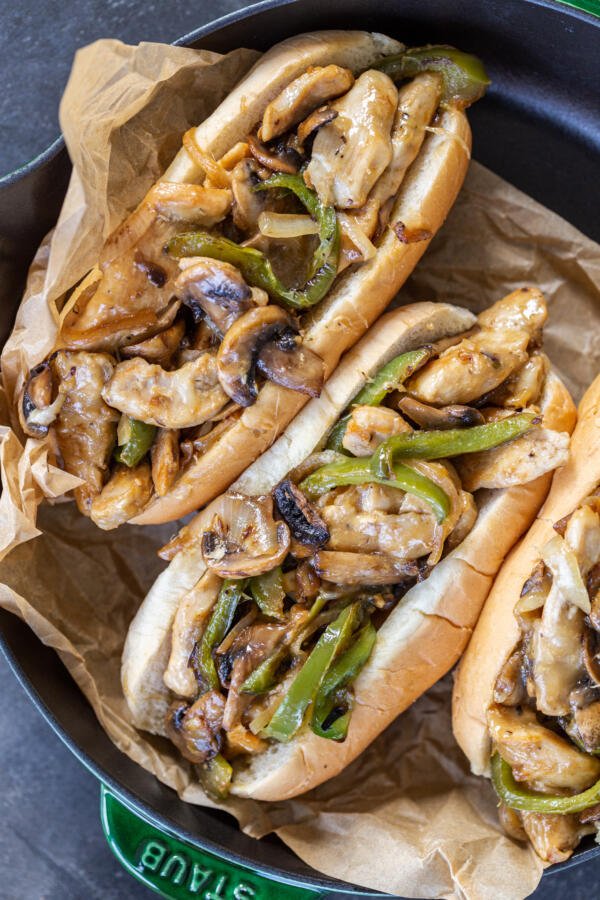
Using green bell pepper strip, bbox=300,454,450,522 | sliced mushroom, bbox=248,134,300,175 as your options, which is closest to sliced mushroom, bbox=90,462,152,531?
green bell pepper strip, bbox=300,454,450,522

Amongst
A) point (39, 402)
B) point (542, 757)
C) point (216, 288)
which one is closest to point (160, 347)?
point (216, 288)

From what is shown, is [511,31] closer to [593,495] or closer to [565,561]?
[593,495]

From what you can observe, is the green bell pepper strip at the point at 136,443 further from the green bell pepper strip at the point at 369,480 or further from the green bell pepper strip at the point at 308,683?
the green bell pepper strip at the point at 308,683

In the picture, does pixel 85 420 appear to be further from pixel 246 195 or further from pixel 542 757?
pixel 542 757

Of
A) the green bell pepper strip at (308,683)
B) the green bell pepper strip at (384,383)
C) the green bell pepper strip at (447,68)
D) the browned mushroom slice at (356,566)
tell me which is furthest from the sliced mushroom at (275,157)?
the green bell pepper strip at (308,683)

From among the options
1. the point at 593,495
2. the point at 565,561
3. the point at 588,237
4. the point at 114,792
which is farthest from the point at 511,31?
the point at 114,792

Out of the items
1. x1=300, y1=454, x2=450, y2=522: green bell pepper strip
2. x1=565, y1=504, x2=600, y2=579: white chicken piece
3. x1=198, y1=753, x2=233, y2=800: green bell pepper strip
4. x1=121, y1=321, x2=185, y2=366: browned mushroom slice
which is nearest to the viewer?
x1=565, y1=504, x2=600, y2=579: white chicken piece

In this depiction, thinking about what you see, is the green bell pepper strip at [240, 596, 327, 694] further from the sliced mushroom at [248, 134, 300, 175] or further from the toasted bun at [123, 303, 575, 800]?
the sliced mushroom at [248, 134, 300, 175]
